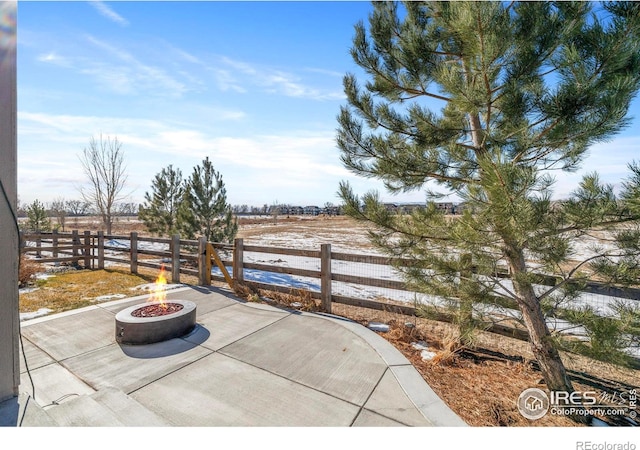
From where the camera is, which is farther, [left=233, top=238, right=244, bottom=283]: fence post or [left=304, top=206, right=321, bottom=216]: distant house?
[left=304, top=206, right=321, bottom=216]: distant house

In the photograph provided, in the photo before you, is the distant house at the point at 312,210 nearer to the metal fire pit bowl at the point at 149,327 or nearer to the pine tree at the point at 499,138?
the metal fire pit bowl at the point at 149,327

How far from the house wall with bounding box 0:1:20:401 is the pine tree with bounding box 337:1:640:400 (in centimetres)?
326

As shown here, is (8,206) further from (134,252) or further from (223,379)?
(134,252)

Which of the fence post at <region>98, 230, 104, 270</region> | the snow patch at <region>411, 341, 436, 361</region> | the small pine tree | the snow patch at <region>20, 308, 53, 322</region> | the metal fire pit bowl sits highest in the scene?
the small pine tree

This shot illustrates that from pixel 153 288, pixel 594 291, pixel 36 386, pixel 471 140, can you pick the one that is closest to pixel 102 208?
pixel 153 288

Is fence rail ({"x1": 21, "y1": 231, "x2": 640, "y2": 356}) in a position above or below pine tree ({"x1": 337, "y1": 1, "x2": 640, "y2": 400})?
below

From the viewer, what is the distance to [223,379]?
3158 mm

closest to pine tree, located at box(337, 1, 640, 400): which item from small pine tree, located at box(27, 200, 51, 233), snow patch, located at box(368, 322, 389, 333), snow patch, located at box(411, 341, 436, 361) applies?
snow patch, located at box(411, 341, 436, 361)

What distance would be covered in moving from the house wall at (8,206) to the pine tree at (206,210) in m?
8.49

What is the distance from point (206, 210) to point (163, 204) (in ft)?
15.3

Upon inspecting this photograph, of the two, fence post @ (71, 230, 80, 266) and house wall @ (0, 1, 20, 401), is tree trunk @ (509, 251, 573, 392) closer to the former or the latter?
house wall @ (0, 1, 20, 401)

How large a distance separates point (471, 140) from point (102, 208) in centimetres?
1651

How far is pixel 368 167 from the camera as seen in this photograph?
4.04m

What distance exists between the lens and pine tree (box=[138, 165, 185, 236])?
510 inches
